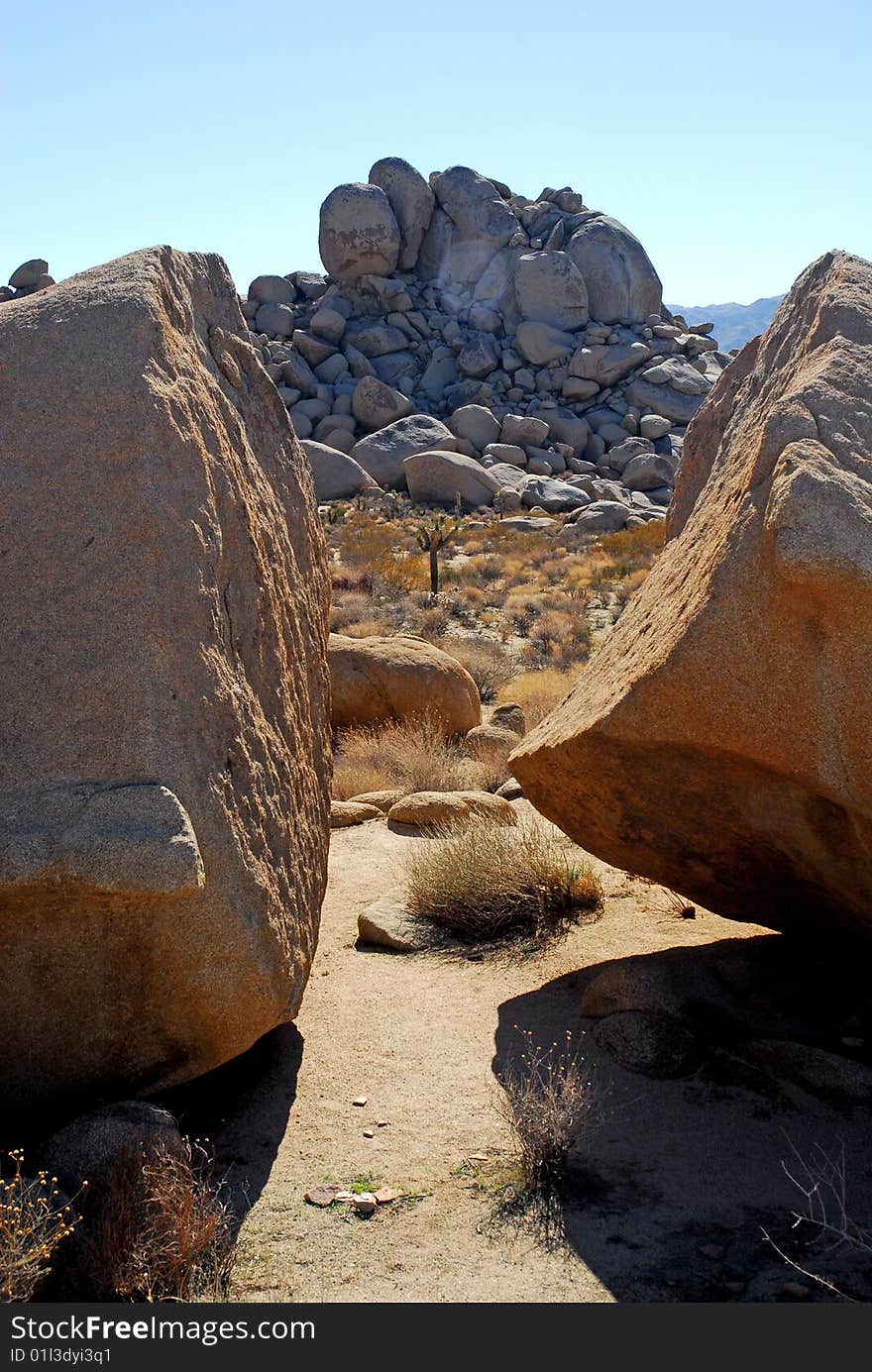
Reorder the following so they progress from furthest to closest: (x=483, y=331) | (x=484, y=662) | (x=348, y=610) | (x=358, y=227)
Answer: (x=483, y=331), (x=358, y=227), (x=348, y=610), (x=484, y=662)

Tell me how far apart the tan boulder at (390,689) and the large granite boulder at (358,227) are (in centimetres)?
4575

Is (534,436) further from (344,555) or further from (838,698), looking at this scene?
(838,698)

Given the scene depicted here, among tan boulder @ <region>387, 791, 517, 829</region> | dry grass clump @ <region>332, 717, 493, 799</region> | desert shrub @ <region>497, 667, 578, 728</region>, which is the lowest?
desert shrub @ <region>497, 667, 578, 728</region>

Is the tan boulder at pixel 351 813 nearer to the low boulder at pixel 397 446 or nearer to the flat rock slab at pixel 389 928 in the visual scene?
the flat rock slab at pixel 389 928

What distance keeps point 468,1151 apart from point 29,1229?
1486mm

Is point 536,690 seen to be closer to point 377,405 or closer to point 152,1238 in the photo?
point 152,1238

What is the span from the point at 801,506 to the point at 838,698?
1.83 feet

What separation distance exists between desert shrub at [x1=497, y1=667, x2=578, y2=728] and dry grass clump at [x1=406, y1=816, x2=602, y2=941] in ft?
16.1

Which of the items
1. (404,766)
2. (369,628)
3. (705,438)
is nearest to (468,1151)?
(705,438)

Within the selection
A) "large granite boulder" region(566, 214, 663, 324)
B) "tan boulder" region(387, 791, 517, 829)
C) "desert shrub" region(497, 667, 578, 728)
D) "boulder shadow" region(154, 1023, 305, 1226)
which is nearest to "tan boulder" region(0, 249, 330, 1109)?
"boulder shadow" region(154, 1023, 305, 1226)

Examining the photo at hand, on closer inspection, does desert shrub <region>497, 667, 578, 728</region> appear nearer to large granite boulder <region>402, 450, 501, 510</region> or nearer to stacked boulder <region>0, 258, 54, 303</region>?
large granite boulder <region>402, 450, 501, 510</region>

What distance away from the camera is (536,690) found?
1248cm

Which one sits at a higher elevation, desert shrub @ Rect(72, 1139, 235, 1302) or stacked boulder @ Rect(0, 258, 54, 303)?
stacked boulder @ Rect(0, 258, 54, 303)

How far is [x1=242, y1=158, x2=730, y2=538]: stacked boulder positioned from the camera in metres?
46.8
